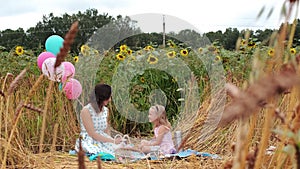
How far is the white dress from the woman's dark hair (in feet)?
0.14

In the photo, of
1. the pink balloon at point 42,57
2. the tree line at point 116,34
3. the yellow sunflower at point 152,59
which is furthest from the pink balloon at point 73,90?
the yellow sunflower at point 152,59

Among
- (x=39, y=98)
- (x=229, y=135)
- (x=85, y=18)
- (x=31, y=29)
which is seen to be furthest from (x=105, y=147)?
(x=31, y=29)

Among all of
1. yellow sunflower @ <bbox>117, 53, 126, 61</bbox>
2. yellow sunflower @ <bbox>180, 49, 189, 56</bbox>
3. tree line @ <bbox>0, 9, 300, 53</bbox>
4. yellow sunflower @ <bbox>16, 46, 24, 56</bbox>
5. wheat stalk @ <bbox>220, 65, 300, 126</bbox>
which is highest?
tree line @ <bbox>0, 9, 300, 53</bbox>

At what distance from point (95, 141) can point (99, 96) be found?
1.26ft

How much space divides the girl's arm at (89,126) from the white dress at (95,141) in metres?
0.04

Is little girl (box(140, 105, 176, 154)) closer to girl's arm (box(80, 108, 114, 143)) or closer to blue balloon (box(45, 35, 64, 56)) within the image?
girl's arm (box(80, 108, 114, 143))

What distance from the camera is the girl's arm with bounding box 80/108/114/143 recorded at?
418 cm

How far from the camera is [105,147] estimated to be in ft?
13.8

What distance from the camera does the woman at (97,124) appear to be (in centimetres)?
414

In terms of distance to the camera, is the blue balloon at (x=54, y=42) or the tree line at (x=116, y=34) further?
the tree line at (x=116, y=34)

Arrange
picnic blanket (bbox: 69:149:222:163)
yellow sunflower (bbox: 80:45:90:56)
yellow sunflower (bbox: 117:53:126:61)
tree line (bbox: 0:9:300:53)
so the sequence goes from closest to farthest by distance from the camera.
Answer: picnic blanket (bbox: 69:149:222:163) → tree line (bbox: 0:9:300:53) → yellow sunflower (bbox: 80:45:90:56) → yellow sunflower (bbox: 117:53:126:61)

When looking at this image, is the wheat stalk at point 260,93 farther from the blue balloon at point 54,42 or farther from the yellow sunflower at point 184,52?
the yellow sunflower at point 184,52

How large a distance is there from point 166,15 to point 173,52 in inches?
40.4

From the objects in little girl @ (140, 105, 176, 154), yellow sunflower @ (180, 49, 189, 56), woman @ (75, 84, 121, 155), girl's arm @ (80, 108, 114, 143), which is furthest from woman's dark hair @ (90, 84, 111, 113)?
yellow sunflower @ (180, 49, 189, 56)
